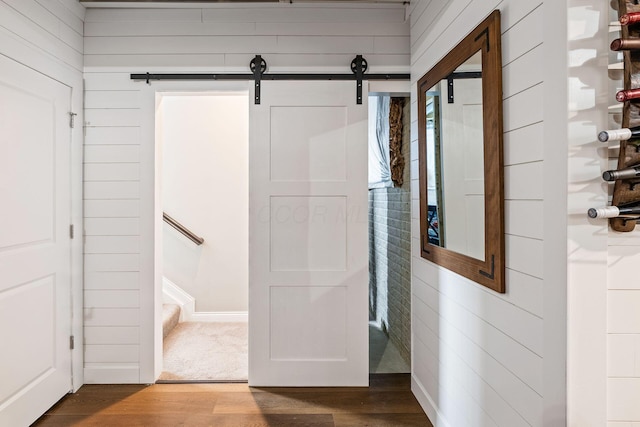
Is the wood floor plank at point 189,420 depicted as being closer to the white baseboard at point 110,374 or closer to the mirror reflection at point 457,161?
the white baseboard at point 110,374

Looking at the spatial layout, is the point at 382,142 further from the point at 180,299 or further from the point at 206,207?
the point at 180,299

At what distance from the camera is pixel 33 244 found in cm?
222

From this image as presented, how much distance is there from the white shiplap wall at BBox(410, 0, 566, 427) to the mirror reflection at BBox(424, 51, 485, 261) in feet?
0.54

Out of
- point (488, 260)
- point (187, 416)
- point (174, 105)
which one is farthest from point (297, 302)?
point (174, 105)

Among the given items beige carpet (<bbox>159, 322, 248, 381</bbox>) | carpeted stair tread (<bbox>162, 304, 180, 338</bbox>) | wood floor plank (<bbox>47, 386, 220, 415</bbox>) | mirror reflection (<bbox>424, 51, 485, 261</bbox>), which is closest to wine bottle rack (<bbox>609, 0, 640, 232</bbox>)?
mirror reflection (<bbox>424, 51, 485, 261</bbox>)

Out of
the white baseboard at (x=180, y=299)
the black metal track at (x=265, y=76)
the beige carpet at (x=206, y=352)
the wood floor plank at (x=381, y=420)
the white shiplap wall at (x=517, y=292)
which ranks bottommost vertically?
the wood floor plank at (x=381, y=420)

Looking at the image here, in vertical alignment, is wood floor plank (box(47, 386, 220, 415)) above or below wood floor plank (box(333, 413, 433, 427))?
above

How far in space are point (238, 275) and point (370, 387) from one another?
190cm

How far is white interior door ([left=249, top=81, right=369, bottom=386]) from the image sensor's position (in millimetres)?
2674

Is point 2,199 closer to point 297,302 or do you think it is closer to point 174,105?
point 297,302

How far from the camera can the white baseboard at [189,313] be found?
4.02 meters

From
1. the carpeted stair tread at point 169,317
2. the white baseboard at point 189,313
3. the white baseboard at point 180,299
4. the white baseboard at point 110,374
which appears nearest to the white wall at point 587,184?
the white baseboard at point 110,374

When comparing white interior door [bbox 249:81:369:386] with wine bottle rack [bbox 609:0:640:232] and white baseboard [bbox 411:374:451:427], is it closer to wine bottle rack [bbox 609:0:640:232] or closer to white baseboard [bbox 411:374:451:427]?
white baseboard [bbox 411:374:451:427]

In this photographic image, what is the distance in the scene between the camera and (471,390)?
178 centimetres
